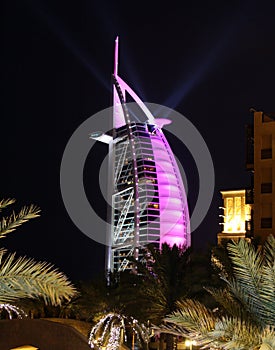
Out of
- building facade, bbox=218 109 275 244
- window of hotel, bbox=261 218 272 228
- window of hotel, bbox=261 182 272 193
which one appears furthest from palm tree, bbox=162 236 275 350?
window of hotel, bbox=261 182 272 193

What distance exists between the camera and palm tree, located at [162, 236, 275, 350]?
35.3 feet

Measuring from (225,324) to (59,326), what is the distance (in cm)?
1435

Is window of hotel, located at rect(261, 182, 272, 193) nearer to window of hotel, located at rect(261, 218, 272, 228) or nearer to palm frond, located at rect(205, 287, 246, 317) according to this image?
window of hotel, located at rect(261, 218, 272, 228)

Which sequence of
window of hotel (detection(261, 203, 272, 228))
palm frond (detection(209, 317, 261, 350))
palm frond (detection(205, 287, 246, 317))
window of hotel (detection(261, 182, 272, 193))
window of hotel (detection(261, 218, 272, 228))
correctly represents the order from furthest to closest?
1. window of hotel (detection(261, 182, 272, 193))
2. window of hotel (detection(261, 203, 272, 228))
3. window of hotel (detection(261, 218, 272, 228))
4. palm frond (detection(205, 287, 246, 317))
5. palm frond (detection(209, 317, 261, 350))

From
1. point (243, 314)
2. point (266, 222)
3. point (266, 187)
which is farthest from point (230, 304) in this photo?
point (266, 187)

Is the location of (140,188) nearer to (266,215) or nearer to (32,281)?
(266,215)

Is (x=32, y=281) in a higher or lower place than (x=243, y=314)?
higher

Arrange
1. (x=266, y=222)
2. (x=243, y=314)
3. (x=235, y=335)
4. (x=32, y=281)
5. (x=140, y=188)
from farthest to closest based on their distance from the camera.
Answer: (x=140, y=188), (x=266, y=222), (x=243, y=314), (x=235, y=335), (x=32, y=281)

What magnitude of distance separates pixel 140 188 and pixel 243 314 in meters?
70.4

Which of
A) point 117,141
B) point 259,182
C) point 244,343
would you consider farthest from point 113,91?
point 244,343

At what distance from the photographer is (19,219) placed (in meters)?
10.0

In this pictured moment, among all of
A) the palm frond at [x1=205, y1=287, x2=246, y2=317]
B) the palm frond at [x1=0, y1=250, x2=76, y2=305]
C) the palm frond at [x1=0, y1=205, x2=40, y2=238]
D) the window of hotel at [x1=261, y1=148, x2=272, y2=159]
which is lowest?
the palm frond at [x1=205, y1=287, x2=246, y2=317]

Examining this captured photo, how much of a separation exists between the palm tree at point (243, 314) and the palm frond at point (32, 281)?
7.43 ft

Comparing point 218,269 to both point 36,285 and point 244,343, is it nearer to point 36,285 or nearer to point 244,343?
point 244,343
